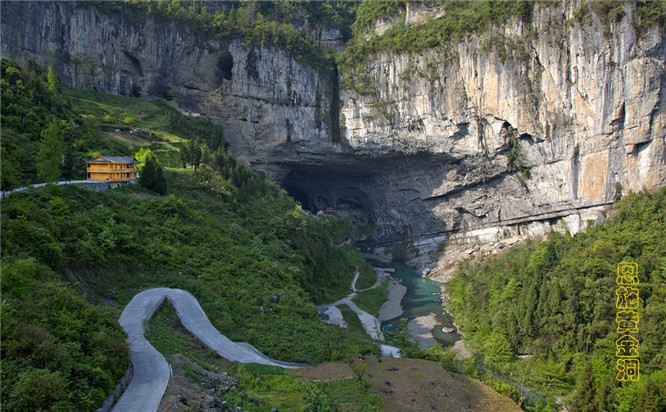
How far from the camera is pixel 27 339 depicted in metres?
9.39

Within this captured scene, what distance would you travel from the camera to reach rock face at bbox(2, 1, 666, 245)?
4250cm

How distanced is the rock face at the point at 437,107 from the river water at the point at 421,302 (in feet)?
32.7

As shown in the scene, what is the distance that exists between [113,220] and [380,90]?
148 feet

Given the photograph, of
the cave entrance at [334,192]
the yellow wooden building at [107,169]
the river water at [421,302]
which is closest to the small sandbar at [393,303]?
the river water at [421,302]

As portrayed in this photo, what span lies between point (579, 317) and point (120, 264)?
969 inches

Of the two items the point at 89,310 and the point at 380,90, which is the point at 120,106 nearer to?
the point at 380,90

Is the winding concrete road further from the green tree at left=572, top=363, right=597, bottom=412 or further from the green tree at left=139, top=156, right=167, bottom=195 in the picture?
the green tree at left=139, top=156, right=167, bottom=195

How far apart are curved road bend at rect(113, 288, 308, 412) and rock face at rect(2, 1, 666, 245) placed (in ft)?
135

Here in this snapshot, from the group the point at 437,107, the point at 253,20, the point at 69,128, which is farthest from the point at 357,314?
the point at 253,20

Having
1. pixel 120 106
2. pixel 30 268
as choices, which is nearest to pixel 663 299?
pixel 30 268

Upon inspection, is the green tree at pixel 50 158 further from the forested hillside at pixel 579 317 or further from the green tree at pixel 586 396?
the green tree at pixel 586 396

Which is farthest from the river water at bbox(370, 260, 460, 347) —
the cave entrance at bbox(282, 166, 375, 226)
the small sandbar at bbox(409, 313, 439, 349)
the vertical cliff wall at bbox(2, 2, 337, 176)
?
the vertical cliff wall at bbox(2, 2, 337, 176)

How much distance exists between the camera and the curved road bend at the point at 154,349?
1035cm

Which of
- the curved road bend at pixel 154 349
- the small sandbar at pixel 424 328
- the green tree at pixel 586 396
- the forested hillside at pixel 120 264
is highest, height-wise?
the forested hillside at pixel 120 264
